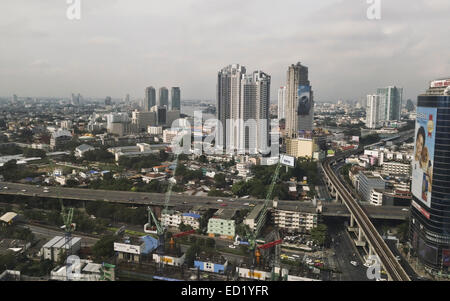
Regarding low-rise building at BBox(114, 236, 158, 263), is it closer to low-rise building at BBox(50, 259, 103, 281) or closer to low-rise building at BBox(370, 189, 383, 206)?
low-rise building at BBox(50, 259, 103, 281)

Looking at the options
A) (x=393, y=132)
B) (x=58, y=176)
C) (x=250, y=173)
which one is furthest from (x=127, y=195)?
(x=393, y=132)

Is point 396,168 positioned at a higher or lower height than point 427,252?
higher

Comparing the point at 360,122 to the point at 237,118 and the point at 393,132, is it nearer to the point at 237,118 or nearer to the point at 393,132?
the point at 393,132

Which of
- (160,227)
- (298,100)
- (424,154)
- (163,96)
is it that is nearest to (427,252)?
(424,154)

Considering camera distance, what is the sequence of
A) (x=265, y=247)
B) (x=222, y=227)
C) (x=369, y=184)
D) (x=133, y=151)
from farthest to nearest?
1. (x=133, y=151)
2. (x=369, y=184)
3. (x=222, y=227)
4. (x=265, y=247)

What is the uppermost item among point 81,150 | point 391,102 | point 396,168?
point 391,102

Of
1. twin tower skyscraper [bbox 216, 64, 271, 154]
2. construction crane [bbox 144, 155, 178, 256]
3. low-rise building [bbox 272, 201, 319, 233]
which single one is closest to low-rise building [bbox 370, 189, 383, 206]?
low-rise building [bbox 272, 201, 319, 233]

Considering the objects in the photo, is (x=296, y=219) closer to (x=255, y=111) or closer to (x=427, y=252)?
(x=427, y=252)

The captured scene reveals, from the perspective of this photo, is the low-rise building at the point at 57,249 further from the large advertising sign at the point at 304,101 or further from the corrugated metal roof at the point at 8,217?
the large advertising sign at the point at 304,101

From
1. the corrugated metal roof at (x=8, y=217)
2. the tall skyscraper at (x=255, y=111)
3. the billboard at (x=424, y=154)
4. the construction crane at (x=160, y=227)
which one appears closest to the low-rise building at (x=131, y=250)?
the construction crane at (x=160, y=227)
